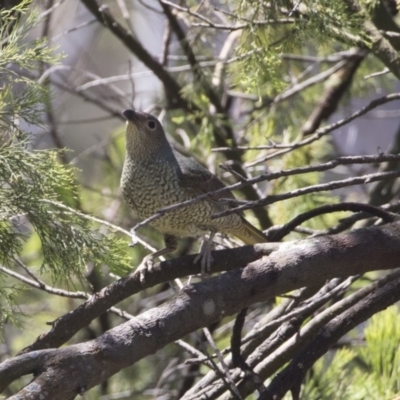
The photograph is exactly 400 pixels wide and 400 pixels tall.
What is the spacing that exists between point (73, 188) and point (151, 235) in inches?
95.8

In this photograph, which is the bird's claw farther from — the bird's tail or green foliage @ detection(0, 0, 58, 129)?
the bird's tail

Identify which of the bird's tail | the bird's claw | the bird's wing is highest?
the bird's wing

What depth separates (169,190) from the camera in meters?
3.34

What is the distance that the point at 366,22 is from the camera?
2.78m

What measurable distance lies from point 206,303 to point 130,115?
1.66 m

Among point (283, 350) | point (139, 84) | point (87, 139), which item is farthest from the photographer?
point (87, 139)

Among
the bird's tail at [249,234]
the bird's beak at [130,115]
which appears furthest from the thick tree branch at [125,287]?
the bird's beak at [130,115]

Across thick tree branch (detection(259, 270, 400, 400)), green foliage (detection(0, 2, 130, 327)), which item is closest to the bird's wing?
green foliage (detection(0, 2, 130, 327))

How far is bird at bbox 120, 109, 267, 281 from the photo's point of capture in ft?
10.8

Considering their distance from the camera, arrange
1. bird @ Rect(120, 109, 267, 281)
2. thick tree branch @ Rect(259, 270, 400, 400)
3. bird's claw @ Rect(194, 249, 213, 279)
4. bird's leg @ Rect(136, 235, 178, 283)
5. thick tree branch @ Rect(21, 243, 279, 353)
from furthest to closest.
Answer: bird @ Rect(120, 109, 267, 281)
bird's leg @ Rect(136, 235, 178, 283)
bird's claw @ Rect(194, 249, 213, 279)
thick tree branch @ Rect(21, 243, 279, 353)
thick tree branch @ Rect(259, 270, 400, 400)

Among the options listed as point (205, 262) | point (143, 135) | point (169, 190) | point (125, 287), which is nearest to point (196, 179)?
point (169, 190)

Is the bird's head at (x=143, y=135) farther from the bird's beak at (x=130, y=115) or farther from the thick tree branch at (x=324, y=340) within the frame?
the thick tree branch at (x=324, y=340)

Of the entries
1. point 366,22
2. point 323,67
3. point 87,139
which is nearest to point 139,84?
point 323,67

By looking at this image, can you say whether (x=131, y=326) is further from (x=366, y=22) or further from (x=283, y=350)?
(x=366, y=22)
